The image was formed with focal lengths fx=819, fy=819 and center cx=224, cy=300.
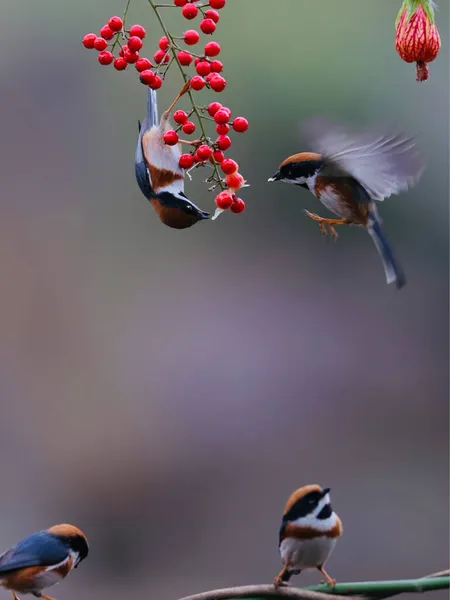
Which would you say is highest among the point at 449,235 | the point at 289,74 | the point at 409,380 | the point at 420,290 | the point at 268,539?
the point at 289,74

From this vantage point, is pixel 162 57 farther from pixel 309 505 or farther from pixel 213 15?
pixel 309 505

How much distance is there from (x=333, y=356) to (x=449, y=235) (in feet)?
2.17

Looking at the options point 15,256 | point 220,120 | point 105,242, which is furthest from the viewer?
point 15,256

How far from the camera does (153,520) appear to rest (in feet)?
9.37

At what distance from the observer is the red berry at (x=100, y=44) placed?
734 mm

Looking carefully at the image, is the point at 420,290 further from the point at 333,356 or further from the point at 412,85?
the point at 412,85

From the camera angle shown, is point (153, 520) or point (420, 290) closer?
point (153, 520)

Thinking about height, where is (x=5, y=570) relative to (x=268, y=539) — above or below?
above

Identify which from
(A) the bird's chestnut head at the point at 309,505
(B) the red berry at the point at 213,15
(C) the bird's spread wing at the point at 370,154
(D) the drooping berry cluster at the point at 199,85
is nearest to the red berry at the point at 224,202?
(D) the drooping berry cluster at the point at 199,85

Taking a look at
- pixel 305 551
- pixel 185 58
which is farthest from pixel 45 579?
pixel 185 58

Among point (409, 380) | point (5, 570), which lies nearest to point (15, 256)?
point (409, 380)

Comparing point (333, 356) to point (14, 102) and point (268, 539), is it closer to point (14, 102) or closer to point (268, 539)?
point (268, 539)

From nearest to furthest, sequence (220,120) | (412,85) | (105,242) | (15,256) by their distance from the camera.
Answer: (220,120) → (412,85) → (105,242) → (15,256)

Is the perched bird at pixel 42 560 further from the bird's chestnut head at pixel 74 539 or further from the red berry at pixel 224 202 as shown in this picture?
the red berry at pixel 224 202
